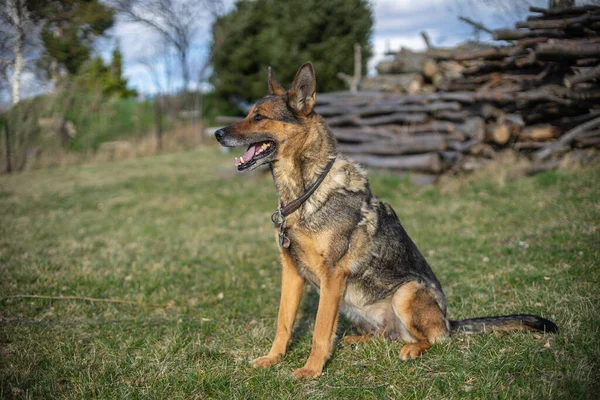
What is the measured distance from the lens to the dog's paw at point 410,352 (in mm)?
3465

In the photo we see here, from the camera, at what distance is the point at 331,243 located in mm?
3422

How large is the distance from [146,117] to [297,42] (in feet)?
37.5

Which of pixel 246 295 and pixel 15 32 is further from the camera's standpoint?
pixel 15 32

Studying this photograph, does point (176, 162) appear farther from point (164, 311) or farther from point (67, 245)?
point (164, 311)

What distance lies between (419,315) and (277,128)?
1.87 m

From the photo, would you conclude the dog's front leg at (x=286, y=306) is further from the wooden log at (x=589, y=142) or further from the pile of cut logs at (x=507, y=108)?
the wooden log at (x=589, y=142)

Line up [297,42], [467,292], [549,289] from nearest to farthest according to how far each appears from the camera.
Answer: [549,289], [467,292], [297,42]

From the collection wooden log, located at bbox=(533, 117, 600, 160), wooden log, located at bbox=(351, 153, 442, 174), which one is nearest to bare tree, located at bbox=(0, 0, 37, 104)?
wooden log, located at bbox=(351, 153, 442, 174)

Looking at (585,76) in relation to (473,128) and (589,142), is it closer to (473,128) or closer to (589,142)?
(589,142)

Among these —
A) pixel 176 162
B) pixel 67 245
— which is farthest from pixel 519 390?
pixel 176 162

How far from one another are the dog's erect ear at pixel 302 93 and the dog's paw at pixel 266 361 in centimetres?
201

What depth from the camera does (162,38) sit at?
79.6 feet

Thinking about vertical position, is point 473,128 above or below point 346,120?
below

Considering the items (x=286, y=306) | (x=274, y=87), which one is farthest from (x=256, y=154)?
(x=286, y=306)
